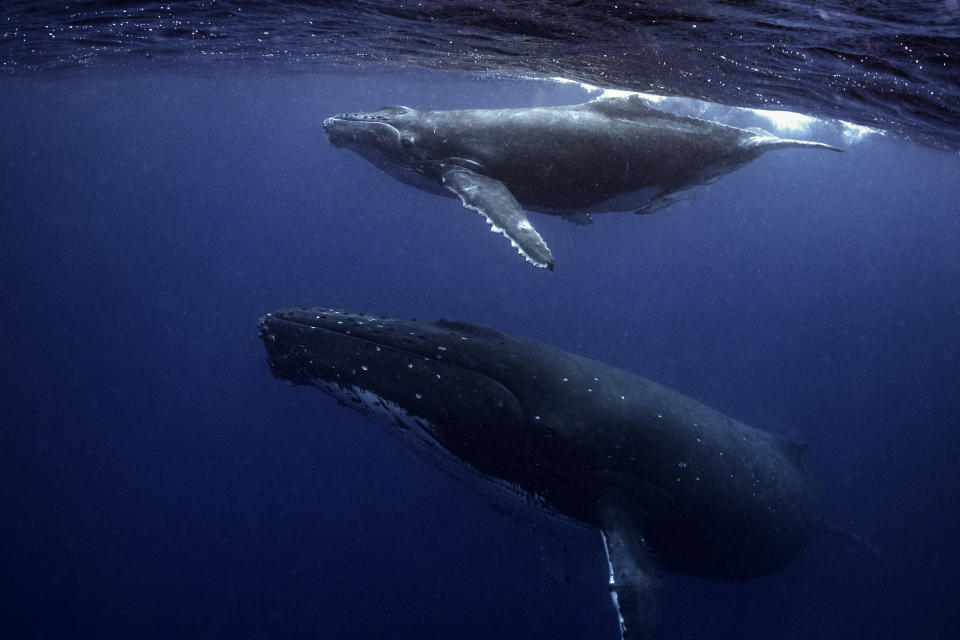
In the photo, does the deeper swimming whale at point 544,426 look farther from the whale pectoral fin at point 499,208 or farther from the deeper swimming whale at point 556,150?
the deeper swimming whale at point 556,150

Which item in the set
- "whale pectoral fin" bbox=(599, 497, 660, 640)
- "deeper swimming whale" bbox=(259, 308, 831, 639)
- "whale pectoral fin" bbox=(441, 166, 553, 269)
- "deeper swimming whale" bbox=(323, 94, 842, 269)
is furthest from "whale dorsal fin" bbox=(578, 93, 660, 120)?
"whale pectoral fin" bbox=(599, 497, 660, 640)

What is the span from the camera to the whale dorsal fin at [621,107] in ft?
22.8

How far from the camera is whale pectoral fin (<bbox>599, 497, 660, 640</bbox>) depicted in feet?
Result: 18.4

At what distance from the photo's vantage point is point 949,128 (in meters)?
15.7

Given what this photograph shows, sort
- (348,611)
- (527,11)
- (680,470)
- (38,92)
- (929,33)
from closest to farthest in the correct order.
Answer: (680,470) → (929,33) → (527,11) → (348,611) → (38,92)

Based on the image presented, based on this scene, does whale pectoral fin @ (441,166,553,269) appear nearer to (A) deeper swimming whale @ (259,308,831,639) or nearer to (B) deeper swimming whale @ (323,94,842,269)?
(B) deeper swimming whale @ (323,94,842,269)

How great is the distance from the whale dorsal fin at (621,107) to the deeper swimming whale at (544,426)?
3.03 metres

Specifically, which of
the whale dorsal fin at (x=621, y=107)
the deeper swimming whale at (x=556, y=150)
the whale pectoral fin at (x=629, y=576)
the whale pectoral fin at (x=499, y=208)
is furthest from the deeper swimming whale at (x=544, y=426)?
the whale dorsal fin at (x=621, y=107)

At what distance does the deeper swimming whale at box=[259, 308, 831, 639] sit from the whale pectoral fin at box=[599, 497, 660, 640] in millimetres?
13

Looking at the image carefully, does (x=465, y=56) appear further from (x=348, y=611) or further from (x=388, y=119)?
(x=348, y=611)

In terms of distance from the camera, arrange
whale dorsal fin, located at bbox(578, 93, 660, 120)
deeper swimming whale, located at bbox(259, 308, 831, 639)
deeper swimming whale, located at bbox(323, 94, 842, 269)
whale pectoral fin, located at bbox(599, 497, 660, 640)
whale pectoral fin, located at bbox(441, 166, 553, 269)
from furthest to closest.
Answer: whale dorsal fin, located at bbox(578, 93, 660, 120) < deeper swimming whale, located at bbox(323, 94, 842, 269) < deeper swimming whale, located at bbox(259, 308, 831, 639) < whale pectoral fin, located at bbox(599, 497, 660, 640) < whale pectoral fin, located at bbox(441, 166, 553, 269)

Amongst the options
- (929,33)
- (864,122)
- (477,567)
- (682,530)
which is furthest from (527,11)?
(477,567)

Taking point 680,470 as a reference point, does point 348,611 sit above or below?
below

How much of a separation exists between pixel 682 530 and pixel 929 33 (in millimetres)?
7680
